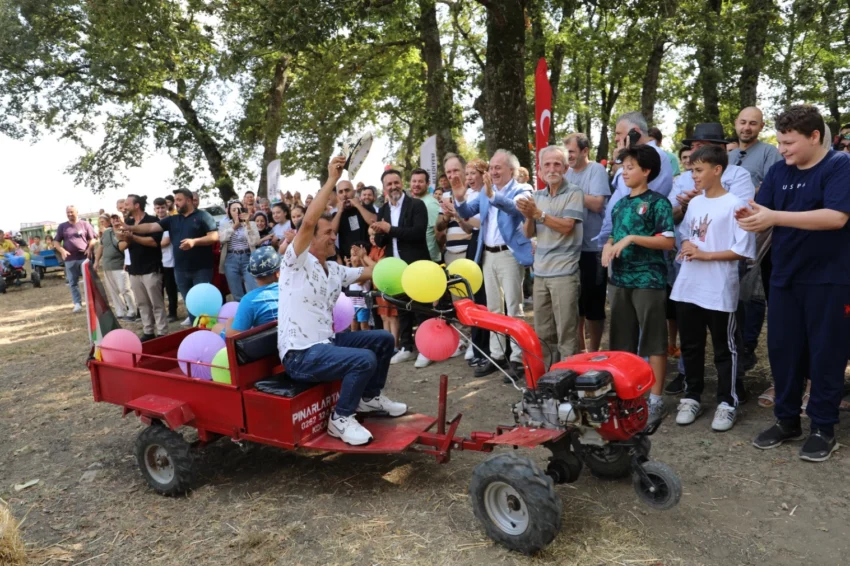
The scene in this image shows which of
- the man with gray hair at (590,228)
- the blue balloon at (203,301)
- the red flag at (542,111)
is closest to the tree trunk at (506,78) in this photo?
the red flag at (542,111)

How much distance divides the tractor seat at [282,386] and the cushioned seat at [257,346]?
0.17 m

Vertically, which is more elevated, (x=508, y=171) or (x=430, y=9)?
(x=430, y=9)

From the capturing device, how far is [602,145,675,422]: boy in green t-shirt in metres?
4.16

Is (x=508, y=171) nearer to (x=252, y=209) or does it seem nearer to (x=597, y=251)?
(x=597, y=251)

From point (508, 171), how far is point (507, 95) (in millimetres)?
3886

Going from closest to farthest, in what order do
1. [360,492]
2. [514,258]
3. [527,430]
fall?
1. [527,430]
2. [360,492]
3. [514,258]

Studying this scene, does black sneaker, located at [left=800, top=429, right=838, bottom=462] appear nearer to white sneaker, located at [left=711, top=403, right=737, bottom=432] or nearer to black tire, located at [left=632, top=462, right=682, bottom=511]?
white sneaker, located at [left=711, top=403, right=737, bottom=432]

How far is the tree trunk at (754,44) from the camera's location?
37.9 ft

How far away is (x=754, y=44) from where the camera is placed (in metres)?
13.2

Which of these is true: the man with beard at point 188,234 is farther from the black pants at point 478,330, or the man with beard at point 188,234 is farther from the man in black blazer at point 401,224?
the black pants at point 478,330

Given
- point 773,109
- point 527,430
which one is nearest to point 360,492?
point 527,430

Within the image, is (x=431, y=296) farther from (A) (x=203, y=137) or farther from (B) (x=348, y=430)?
(A) (x=203, y=137)

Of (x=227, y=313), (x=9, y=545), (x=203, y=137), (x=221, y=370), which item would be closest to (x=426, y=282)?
(x=221, y=370)

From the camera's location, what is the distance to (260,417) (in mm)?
3641
